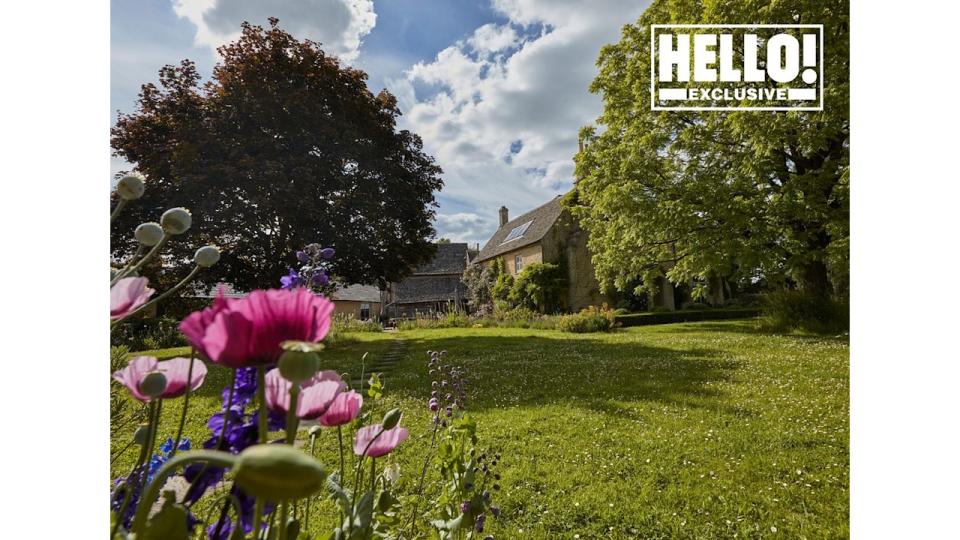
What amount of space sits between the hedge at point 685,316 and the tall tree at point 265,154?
20.6 feet

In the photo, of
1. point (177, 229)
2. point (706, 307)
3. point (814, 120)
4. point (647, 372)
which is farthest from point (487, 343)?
point (706, 307)

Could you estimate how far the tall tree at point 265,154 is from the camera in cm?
263

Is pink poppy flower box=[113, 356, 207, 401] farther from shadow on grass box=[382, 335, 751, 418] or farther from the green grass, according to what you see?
shadow on grass box=[382, 335, 751, 418]

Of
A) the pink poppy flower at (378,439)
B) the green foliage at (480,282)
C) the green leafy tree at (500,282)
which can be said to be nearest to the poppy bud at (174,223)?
the pink poppy flower at (378,439)

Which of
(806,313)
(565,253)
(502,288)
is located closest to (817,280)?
(806,313)

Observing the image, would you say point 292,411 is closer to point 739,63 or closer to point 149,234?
point 149,234

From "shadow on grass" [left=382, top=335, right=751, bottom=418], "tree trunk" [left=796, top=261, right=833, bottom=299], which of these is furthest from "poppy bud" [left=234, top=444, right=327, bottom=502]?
"tree trunk" [left=796, top=261, right=833, bottom=299]

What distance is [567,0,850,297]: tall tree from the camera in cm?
397

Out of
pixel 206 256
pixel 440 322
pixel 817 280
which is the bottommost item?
pixel 440 322

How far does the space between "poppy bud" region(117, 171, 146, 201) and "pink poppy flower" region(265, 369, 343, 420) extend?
181 mm

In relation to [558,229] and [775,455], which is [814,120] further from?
[558,229]

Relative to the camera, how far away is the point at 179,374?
44cm

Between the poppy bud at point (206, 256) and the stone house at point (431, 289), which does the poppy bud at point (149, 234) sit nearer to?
the poppy bud at point (206, 256)

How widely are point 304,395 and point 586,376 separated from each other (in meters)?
3.60
